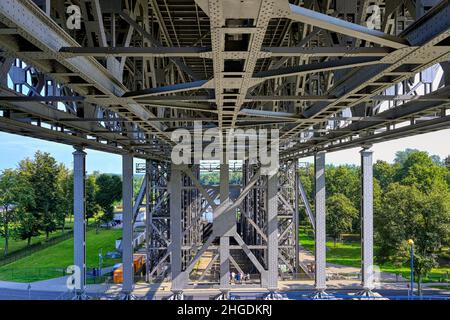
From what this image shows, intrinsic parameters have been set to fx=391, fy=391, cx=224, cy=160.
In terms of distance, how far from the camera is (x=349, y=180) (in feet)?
147

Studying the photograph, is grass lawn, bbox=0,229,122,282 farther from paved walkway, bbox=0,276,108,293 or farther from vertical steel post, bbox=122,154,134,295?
vertical steel post, bbox=122,154,134,295

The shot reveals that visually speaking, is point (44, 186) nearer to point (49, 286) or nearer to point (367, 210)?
point (49, 286)

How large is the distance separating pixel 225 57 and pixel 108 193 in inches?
1864

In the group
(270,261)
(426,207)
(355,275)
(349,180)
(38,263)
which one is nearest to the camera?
(270,261)

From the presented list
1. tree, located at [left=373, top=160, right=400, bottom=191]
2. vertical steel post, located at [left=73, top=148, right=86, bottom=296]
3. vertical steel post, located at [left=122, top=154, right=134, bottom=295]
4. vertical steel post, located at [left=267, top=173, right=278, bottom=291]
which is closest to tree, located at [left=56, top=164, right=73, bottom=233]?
vertical steel post, located at [left=122, top=154, right=134, bottom=295]

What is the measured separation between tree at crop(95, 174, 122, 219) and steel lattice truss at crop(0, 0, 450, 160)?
38.7 meters

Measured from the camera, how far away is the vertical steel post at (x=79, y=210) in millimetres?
13484

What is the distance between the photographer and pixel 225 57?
4051mm

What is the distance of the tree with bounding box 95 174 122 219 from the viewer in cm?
4831

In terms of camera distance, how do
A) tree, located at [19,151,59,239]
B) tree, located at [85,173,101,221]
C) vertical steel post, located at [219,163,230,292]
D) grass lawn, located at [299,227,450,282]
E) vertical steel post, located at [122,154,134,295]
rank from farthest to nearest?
tree, located at [85,173,101,221] → tree, located at [19,151,59,239] → grass lawn, located at [299,227,450,282] → vertical steel post, located at [122,154,134,295] → vertical steel post, located at [219,163,230,292]

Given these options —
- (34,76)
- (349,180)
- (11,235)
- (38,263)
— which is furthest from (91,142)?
(349,180)

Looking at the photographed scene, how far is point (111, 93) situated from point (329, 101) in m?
3.60
